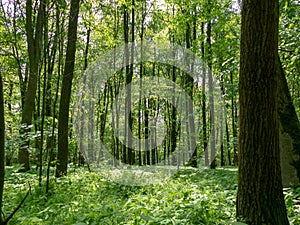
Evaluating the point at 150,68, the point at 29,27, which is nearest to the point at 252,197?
the point at 29,27

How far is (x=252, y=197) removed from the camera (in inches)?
123

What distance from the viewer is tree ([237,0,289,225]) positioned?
10.1 ft

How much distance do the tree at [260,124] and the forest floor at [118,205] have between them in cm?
42

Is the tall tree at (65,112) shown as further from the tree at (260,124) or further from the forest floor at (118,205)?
the tree at (260,124)

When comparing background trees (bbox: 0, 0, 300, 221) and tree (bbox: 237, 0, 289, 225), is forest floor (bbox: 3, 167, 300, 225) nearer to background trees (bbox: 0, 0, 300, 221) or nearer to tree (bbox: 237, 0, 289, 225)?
tree (bbox: 237, 0, 289, 225)

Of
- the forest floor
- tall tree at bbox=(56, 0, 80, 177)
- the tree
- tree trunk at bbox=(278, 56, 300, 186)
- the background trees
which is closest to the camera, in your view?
the tree

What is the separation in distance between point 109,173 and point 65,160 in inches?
61.5

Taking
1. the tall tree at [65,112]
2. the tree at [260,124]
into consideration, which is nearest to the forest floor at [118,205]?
the tree at [260,124]

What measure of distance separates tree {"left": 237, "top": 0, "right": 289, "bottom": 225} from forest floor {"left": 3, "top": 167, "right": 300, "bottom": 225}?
0.42 m

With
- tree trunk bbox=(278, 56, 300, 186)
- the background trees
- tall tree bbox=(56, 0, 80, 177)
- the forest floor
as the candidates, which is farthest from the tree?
tall tree bbox=(56, 0, 80, 177)

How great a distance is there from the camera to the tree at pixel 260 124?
3084mm

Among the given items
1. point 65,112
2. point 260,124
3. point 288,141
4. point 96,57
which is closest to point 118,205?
point 260,124

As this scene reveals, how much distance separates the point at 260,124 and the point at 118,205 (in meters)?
3.24

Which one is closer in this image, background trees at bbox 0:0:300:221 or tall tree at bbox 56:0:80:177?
background trees at bbox 0:0:300:221
